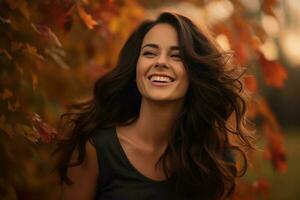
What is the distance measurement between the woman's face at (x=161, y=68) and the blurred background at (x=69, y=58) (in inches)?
7.7

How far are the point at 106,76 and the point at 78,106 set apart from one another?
22 cm

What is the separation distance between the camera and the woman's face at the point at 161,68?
291cm

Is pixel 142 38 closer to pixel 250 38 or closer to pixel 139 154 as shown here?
pixel 139 154

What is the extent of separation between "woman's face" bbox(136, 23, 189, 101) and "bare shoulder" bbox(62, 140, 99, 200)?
37 centimetres

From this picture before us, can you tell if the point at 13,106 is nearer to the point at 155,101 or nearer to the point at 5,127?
the point at 5,127

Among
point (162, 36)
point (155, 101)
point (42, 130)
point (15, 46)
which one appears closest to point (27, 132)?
point (42, 130)

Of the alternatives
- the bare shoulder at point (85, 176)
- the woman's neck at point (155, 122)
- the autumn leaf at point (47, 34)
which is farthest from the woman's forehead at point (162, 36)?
the bare shoulder at point (85, 176)

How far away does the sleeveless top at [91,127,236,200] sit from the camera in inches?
115

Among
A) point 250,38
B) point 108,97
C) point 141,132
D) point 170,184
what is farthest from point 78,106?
point 250,38

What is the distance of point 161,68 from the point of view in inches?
115

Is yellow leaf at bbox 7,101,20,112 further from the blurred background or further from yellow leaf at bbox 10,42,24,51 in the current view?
yellow leaf at bbox 10,42,24,51

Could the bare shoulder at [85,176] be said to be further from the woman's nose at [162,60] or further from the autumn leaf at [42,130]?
the woman's nose at [162,60]

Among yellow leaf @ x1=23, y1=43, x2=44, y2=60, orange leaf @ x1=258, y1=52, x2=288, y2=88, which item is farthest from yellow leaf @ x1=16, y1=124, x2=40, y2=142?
orange leaf @ x1=258, y1=52, x2=288, y2=88

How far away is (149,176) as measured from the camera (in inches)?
117
